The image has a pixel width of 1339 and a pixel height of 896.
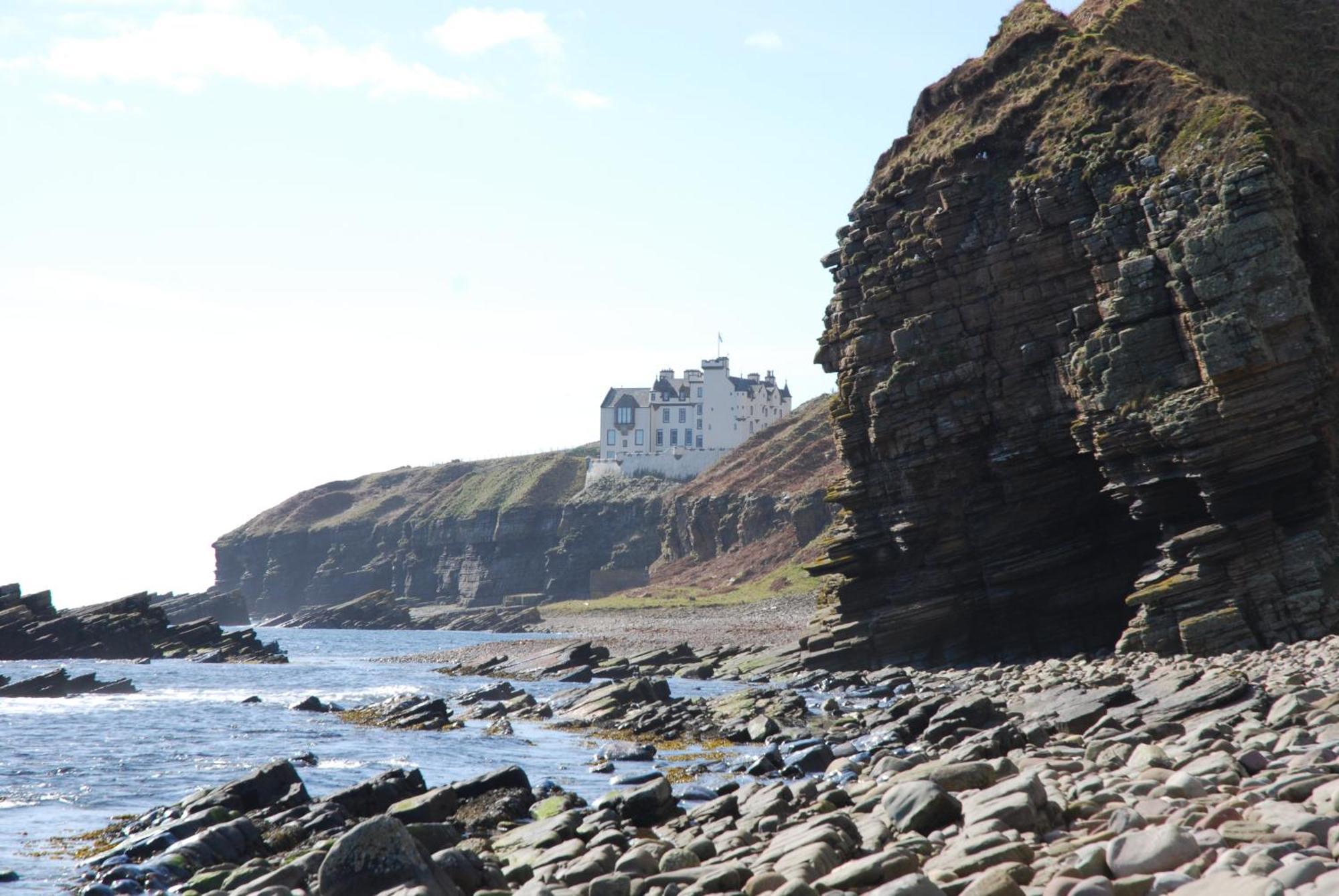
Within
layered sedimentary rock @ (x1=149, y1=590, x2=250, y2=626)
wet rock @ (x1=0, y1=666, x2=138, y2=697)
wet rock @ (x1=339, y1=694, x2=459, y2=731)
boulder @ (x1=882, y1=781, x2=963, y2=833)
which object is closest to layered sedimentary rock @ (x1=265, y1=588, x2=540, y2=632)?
layered sedimentary rock @ (x1=149, y1=590, x2=250, y2=626)

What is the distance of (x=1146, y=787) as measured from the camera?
14297 millimetres

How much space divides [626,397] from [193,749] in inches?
5541

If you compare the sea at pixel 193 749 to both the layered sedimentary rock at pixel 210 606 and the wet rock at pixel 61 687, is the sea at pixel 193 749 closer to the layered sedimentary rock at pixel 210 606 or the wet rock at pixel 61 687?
the wet rock at pixel 61 687

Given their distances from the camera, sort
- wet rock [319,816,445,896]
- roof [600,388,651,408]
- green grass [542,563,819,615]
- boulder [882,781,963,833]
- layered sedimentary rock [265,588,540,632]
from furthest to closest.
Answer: roof [600,388,651,408], layered sedimentary rock [265,588,540,632], green grass [542,563,819,615], boulder [882,781,963,833], wet rock [319,816,445,896]

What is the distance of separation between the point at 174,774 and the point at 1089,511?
104ft

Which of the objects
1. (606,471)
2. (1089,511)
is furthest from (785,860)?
(606,471)

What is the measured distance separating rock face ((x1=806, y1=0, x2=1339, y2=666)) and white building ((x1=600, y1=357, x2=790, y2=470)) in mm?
111363

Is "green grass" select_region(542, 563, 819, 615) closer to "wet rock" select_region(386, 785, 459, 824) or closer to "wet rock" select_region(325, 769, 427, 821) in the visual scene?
"wet rock" select_region(325, 769, 427, 821)

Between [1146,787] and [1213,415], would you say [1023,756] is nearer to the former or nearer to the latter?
[1146,787]

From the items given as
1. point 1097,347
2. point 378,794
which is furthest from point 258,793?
point 1097,347

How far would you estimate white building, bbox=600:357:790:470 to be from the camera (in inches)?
6506

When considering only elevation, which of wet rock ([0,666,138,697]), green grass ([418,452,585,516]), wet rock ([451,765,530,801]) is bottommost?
wet rock ([451,765,530,801])

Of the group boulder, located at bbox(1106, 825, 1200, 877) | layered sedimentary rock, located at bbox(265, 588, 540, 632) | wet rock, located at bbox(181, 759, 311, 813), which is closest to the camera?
boulder, located at bbox(1106, 825, 1200, 877)

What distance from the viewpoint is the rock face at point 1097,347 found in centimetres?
A: 3347
